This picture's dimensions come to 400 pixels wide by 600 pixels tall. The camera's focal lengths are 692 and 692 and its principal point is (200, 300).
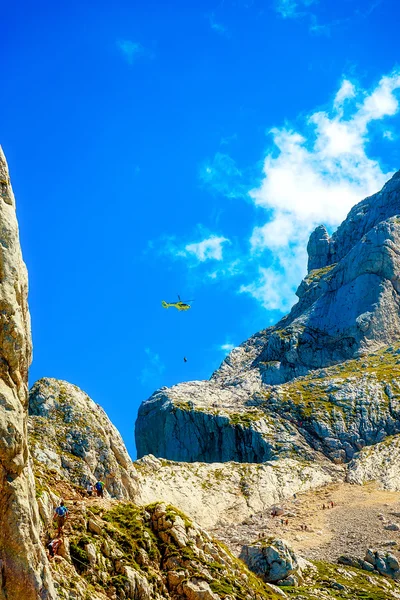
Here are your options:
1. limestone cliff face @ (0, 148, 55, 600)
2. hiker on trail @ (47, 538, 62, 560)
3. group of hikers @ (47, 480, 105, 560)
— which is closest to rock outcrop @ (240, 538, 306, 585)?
group of hikers @ (47, 480, 105, 560)

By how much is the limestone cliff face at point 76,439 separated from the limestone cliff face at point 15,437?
35362mm

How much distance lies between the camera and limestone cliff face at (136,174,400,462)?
392 ft

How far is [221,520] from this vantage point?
88.6 metres

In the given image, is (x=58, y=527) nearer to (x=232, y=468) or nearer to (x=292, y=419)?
(x=232, y=468)

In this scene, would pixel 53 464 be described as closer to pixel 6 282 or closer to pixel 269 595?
pixel 269 595

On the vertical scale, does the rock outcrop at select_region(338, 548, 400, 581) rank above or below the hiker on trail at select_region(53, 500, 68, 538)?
below

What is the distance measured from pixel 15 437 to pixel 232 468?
83.2 metres

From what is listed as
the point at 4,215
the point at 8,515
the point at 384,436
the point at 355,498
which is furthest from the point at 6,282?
the point at 384,436

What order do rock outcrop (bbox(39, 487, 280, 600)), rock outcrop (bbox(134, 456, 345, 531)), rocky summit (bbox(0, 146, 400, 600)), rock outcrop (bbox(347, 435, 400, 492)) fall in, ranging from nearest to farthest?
rocky summit (bbox(0, 146, 400, 600)) → rock outcrop (bbox(39, 487, 280, 600)) → rock outcrop (bbox(134, 456, 345, 531)) → rock outcrop (bbox(347, 435, 400, 492))

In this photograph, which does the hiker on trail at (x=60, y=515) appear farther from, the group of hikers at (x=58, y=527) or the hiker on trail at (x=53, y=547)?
the hiker on trail at (x=53, y=547)

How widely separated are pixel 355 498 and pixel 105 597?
69554mm

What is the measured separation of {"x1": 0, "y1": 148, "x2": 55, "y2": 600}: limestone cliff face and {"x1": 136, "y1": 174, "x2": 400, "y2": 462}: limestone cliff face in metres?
90.9

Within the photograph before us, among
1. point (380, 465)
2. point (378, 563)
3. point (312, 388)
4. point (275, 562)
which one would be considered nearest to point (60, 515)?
point (275, 562)

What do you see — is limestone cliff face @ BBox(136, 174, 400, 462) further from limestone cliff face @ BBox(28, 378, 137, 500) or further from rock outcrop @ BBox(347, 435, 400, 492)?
limestone cliff face @ BBox(28, 378, 137, 500)
